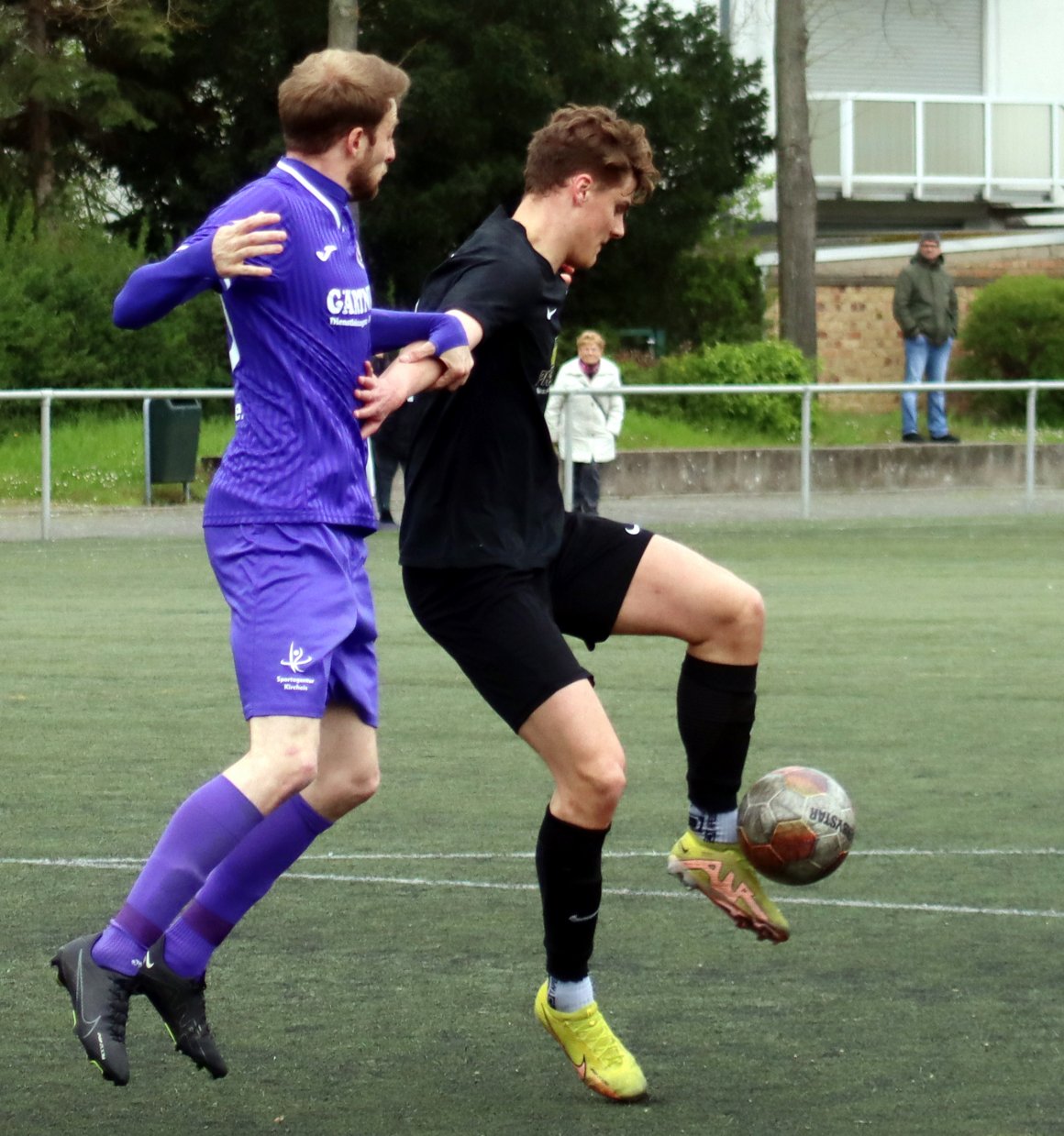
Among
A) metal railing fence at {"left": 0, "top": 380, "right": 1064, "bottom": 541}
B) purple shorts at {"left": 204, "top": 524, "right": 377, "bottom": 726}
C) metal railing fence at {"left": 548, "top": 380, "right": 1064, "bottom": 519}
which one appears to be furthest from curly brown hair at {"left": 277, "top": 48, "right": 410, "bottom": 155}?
metal railing fence at {"left": 548, "top": 380, "right": 1064, "bottom": 519}

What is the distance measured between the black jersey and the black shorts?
0.15 ft

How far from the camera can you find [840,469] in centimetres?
2161

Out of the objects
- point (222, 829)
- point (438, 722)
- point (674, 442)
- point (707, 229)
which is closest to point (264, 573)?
point (222, 829)

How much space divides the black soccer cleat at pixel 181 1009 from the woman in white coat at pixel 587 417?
1402 centimetres

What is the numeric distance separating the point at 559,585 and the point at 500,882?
1.52 m

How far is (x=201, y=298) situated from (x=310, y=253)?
22719 millimetres

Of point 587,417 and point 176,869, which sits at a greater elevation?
point 587,417

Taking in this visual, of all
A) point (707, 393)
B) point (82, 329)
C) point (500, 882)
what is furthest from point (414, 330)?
point (82, 329)

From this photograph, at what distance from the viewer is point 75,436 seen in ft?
60.2

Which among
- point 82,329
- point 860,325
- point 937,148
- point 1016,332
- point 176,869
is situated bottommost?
point 176,869

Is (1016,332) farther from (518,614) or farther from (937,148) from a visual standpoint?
(518,614)

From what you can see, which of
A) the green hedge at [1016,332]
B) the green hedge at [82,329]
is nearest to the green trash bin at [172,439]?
the green hedge at [82,329]

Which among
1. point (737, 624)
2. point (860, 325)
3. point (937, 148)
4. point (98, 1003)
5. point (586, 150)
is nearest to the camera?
point (98, 1003)

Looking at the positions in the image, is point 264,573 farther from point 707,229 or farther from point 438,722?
point 707,229
